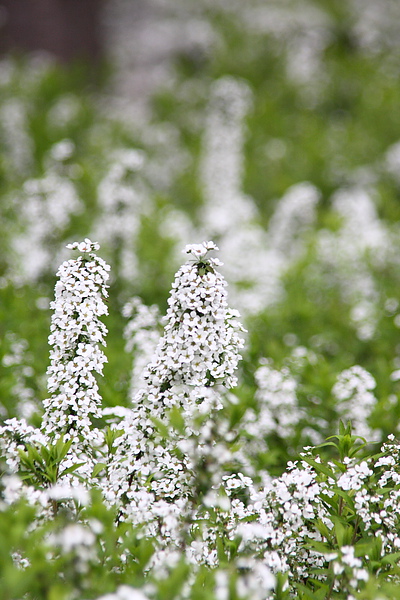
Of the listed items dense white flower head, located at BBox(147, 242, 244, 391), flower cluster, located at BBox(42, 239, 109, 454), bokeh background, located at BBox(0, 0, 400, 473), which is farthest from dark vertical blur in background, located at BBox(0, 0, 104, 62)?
dense white flower head, located at BBox(147, 242, 244, 391)

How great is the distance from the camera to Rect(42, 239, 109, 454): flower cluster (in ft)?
12.4

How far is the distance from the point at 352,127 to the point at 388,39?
8312 millimetres

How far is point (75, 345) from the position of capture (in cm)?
388

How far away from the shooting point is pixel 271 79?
60.5 ft

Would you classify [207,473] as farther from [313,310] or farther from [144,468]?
[313,310]

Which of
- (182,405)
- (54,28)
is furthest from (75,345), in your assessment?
(54,28)

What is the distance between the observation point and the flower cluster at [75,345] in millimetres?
3781

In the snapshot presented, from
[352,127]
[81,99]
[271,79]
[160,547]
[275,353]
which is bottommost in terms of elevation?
[160,547]

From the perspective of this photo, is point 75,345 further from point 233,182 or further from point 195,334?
point 233,182

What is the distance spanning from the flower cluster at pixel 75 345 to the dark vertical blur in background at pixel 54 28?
580 inches

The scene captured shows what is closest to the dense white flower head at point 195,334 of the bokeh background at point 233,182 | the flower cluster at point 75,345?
the flower cluster at point 75,345

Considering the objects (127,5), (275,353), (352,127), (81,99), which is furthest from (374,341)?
(127,5)

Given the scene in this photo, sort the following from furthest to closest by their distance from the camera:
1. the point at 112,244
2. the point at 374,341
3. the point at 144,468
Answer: the point at 112,244 → the point at 374,341 → the point at 144,468

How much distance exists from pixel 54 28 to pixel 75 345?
1717 cm
